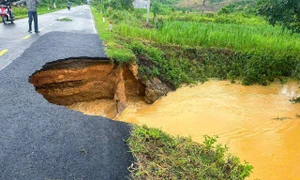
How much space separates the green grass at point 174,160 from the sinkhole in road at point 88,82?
3.32m

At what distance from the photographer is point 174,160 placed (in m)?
3.38

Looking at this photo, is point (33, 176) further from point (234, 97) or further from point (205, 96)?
point (234, 97)

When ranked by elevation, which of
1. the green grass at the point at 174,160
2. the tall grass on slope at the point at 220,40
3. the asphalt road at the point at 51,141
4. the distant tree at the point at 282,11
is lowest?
the green grass at the point at 174,160

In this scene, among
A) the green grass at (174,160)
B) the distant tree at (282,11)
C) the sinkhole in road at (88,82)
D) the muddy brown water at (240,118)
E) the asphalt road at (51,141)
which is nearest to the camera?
the asphalt road at (51,141)

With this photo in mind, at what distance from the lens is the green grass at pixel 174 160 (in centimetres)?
314

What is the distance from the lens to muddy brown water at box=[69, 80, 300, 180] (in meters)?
4.79

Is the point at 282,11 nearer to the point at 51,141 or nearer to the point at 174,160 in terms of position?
the point at 174,160

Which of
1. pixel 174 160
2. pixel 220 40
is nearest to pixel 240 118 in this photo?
pixel 174 160

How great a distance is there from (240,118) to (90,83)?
170 inches

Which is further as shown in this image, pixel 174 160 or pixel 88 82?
pixel 88 82

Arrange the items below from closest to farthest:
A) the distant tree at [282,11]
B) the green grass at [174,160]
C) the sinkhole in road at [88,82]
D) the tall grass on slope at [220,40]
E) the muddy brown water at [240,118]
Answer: the green grass at [174,160] < the muddy brown water at [240,118] < the sinkhole in road at [88,82] < the distant tree at [282,11] < the tall grass on slope at [220,40]

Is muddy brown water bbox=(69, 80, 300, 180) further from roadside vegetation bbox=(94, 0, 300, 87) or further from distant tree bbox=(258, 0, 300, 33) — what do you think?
distant tree bbox=(258, 0, 300, 33)

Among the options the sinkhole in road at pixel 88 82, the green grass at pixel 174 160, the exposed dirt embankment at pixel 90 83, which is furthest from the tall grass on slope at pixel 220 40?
the green grass at pixel 174 160

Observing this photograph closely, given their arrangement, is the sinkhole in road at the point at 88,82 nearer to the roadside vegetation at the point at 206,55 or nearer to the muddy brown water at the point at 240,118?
the muddy brown water at the point at 240,118
